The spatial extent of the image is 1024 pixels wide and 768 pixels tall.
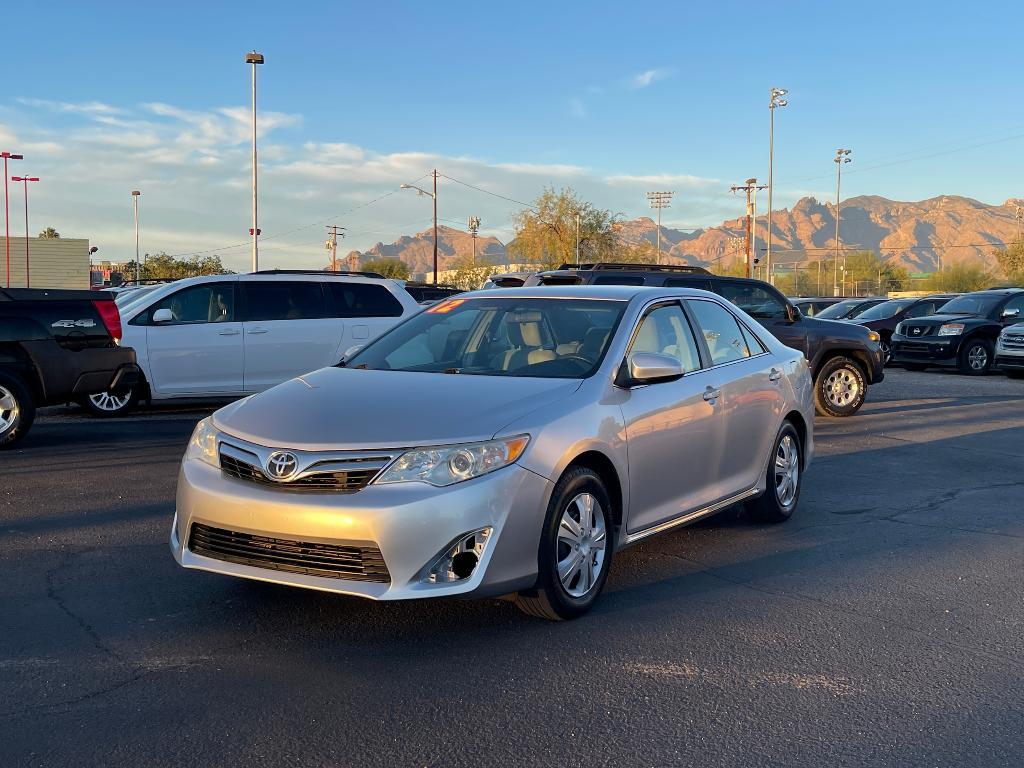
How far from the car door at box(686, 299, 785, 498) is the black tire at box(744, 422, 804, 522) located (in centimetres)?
15

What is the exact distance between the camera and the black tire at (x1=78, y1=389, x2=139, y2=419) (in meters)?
12.8

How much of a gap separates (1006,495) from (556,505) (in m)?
5.32

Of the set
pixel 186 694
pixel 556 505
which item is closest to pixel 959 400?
pixel 556 505

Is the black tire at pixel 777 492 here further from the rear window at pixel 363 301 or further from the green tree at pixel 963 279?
the green tree at pixel 963 279

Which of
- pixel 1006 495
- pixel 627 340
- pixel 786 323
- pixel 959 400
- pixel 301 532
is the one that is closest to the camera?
pixel 301 532

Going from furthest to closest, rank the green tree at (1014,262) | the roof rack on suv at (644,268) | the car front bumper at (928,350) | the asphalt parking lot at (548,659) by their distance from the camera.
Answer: the green tree at (1014,262)
the car front bumper at (928,350)
the roof rack on suv at (644,268)
the asphalt parking lot at (548,659)

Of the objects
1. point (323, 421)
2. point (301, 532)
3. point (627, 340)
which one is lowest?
point (301, 532)

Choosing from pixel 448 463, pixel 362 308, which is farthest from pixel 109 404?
pixel 448 463

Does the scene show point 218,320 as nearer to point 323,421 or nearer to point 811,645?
point 323,421

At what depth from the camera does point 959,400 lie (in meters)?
16.4

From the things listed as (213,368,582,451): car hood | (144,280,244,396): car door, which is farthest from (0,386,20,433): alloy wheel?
(213,368,582,451): car hood

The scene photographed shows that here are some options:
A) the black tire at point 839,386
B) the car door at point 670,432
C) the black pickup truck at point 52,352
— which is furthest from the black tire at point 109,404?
the black tire at point 839,386

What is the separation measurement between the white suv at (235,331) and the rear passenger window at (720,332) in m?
6.54

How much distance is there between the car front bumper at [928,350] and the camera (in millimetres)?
22156
